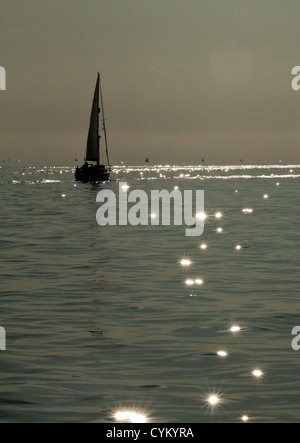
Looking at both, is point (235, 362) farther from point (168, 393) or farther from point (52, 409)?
point (52, 409)

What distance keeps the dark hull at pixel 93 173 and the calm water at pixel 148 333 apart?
9770cm

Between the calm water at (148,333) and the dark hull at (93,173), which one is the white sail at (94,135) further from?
the calm water at (148,333)

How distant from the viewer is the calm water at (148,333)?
555 inches

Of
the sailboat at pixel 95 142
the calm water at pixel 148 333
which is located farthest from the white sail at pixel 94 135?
the calm water at pixel 148 333

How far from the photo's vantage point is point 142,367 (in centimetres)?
1633

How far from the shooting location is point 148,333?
1956 cm

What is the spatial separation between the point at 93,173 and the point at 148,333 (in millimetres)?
119387

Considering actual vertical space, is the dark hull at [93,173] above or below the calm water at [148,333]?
above

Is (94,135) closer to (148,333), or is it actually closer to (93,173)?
(93,173)

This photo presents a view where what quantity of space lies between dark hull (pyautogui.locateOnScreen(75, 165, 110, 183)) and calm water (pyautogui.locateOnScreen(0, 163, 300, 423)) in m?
97.7

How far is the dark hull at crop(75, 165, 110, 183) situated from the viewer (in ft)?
452

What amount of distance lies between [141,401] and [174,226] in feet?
145

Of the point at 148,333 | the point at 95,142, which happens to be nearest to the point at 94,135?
the point at 95,142
